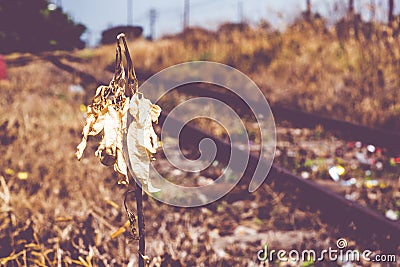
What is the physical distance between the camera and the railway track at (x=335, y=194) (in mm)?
2830

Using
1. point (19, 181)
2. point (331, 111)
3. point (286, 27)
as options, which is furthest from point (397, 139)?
point (286, 27)

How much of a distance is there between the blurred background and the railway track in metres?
0.01

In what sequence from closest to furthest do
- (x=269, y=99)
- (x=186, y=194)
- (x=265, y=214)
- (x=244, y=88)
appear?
(x=265, y=214), (x=186, y=194), (x=269, y=99), (x=244, y=88)

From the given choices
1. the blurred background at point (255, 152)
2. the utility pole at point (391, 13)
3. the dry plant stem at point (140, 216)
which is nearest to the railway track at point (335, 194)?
the blurred background at point (255, 152)

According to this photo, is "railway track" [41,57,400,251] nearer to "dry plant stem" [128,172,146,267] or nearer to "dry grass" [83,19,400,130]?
"dry grass" [83,19,400,130]

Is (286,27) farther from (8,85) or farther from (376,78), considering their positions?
(8,85)

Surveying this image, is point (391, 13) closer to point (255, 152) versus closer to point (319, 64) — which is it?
point (319, 64)

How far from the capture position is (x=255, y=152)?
510cm

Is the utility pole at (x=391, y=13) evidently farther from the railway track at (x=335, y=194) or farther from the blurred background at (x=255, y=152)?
the railway track at (x=335, y=194)

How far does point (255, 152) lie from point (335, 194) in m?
1.79

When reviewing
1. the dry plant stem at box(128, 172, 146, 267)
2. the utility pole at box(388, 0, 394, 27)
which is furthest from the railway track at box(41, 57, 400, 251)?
the utility pole at box(388, 0, 394, 27)

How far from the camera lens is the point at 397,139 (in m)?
5.10

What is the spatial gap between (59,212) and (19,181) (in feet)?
2.43

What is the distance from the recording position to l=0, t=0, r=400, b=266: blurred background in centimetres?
250
